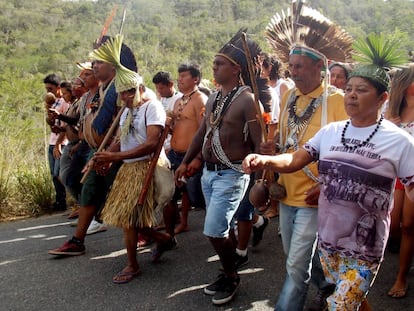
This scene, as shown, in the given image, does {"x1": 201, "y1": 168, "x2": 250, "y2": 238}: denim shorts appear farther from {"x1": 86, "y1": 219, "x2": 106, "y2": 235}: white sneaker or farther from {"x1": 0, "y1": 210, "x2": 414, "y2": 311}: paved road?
{"x1": 86, "y1": 219, "x2": 106, "y2": 235}: white sneaker

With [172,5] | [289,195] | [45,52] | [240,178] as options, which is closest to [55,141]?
[240,178]

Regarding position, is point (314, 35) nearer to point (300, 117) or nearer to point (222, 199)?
point (300, 117)

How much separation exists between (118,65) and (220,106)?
→ 107 centimetres

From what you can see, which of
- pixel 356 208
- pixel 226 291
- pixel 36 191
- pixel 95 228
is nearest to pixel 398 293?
pixel 226 291

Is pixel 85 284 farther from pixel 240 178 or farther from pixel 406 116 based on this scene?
pixel 406 116

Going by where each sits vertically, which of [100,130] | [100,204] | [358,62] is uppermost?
[358,62]

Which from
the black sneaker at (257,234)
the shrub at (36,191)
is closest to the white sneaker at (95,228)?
the shrub at (36,191)

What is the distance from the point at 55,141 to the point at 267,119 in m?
4.30

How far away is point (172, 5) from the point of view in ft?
323

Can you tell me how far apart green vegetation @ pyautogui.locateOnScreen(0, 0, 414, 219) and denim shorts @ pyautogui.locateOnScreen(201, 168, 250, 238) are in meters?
1.51

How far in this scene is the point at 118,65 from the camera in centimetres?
394

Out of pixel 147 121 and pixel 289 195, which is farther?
pixel 147 121

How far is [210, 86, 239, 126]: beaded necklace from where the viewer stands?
3484 millimetres

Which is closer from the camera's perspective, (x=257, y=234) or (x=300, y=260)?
(x=300, y=260)
